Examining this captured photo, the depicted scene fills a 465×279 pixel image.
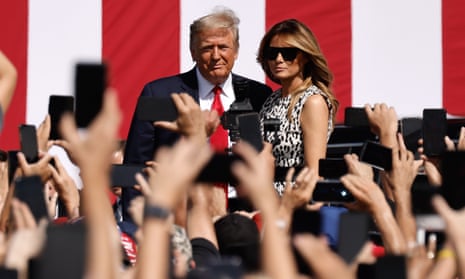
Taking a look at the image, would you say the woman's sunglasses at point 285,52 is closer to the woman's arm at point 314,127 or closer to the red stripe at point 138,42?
the woman's arm at point 314,127

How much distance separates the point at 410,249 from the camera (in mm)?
2488

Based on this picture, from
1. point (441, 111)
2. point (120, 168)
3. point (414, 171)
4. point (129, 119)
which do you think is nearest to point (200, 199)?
point (120, 168)

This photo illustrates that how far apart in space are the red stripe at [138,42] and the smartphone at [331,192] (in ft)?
6.22

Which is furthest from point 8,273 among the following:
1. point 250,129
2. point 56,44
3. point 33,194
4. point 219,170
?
point 56,44

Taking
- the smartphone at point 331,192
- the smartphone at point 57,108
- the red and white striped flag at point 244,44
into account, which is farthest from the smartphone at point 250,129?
the red and white striped flag at point 244,44

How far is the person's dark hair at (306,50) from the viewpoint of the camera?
150 inches

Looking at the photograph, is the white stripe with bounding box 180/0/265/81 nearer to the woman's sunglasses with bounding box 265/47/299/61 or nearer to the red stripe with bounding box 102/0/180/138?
the red stripe with bounding box 102/0/180/138

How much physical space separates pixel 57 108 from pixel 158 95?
892mm

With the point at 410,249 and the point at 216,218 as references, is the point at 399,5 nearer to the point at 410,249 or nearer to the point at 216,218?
the point at 216,218

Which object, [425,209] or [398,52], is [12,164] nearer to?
[425,209]

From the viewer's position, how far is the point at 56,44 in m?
4.82

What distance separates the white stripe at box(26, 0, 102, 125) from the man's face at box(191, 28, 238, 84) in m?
0.90

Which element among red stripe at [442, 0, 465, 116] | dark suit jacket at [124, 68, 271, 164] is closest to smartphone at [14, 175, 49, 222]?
dark suit jacket at [124, 68, 271, 164]

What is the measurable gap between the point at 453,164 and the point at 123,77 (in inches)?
108
